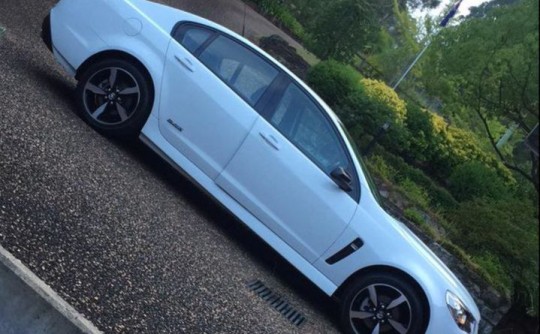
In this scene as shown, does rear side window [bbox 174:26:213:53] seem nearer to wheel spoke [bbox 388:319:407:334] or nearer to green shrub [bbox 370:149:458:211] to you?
wheel spoke [bbox 388:319:407:334]

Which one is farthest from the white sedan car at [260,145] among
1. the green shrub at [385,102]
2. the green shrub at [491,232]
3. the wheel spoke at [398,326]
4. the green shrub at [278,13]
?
the green shrub at [278,13]

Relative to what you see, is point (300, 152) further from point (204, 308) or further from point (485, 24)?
point (485, 24)

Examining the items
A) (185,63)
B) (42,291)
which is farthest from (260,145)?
(42,291)

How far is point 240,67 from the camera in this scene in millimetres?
5656

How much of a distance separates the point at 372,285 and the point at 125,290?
2.31 metres

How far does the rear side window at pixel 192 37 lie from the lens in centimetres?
570

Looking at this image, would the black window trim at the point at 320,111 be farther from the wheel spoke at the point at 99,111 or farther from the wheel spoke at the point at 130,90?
the wheel spoke at the point at 99,111

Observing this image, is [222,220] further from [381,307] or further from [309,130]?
[381,307]

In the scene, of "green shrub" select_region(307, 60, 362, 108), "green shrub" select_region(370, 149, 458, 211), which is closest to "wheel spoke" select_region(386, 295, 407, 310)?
"green shrub" select_region(370, 149, 458, 211)

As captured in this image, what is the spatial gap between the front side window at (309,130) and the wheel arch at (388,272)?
932 mm

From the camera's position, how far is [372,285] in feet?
16.8

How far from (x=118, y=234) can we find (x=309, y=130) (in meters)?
2.03

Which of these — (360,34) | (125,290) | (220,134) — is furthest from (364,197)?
(360,34)

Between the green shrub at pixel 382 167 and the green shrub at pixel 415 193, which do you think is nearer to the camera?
the green shrub at pixel 415 193
